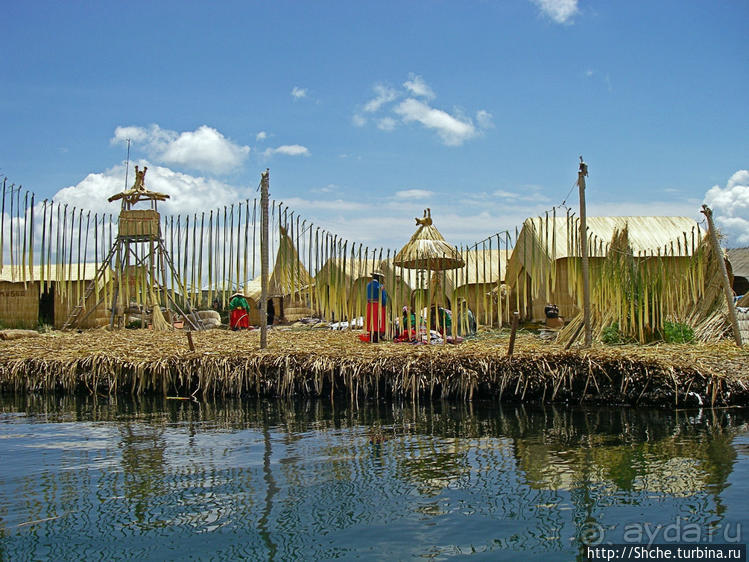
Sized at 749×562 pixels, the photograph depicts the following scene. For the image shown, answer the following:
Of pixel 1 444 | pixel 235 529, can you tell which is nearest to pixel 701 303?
pixel 235 529

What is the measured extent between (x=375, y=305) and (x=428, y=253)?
1.38 metres

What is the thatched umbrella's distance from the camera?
11.4 m

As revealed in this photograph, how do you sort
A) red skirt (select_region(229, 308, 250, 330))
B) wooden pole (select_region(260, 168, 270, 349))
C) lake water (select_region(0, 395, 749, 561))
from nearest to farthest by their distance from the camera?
lake water (select_region(0, 395, 749, 561))
wooden pole (select_region(260, 168, 270, 349))
red skirt (select_region(229, 308, 250, 330))

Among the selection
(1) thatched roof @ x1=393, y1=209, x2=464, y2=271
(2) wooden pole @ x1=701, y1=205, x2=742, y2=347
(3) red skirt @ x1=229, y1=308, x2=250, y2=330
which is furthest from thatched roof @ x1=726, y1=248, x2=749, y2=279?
(3) red skirt @ x1=229, y1=308, x2=250, y2=330

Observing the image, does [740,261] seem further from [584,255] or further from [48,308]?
[48,308]

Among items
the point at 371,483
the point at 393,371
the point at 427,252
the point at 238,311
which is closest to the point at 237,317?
the point at 238,311

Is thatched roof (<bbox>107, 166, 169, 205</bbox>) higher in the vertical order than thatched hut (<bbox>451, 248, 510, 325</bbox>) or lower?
higher

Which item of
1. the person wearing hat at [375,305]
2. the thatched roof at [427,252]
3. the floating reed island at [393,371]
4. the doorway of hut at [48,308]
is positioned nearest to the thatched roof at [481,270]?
the thatched roof at [427,252]

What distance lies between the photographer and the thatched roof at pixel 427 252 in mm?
11406

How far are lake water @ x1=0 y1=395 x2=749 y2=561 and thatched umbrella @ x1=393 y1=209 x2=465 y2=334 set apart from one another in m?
3.11

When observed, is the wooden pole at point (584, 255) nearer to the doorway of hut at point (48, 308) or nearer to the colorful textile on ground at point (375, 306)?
the colorful textile on ground at point (375, 306)

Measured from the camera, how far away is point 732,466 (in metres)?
6.12

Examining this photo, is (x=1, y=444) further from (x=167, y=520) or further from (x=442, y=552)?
(x=442, y=552)

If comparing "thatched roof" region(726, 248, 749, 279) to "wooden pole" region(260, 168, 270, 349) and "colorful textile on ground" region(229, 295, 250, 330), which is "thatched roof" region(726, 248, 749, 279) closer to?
"colorful textile on ground" region(229, 295, 250, 330)
